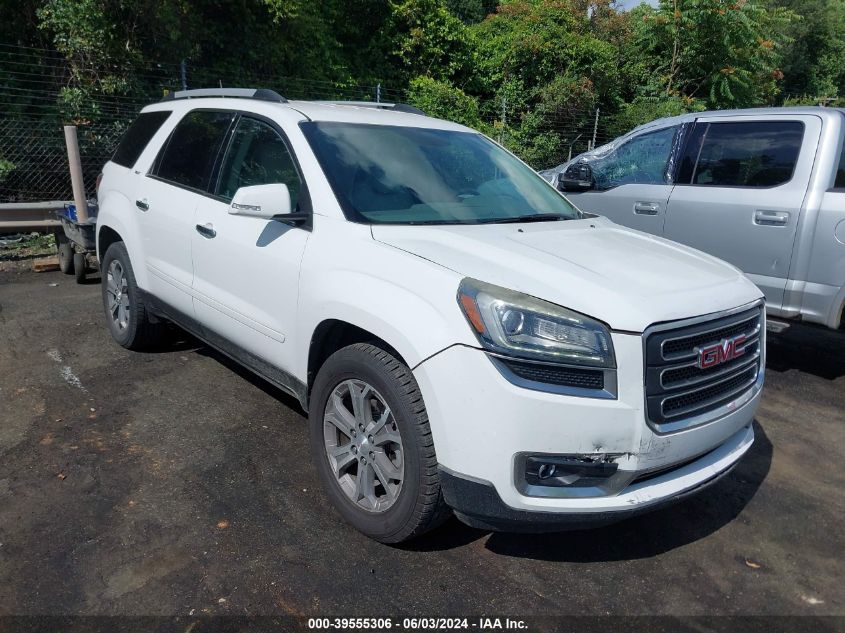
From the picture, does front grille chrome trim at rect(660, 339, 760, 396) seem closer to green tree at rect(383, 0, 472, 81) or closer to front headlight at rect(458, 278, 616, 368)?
front headlight at rect(458, 278, 616, 368)

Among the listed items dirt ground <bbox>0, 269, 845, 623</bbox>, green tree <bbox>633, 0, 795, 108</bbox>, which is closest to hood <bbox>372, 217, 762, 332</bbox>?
dirt ground <bbox>0, 269, 845, 623</bbox>

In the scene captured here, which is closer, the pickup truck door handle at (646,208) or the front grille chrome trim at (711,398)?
the front grille chrome trim at (711,398)

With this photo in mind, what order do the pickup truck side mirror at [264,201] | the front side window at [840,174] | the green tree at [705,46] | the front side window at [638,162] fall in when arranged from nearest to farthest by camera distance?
1. the pickup truck side mirror at [264,201]
2. the front side window at [840,174]
3. the front side window at [638,162]
4. the green tree at [705,46]

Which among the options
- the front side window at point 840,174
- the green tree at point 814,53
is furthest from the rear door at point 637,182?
the green tree at point 814,53

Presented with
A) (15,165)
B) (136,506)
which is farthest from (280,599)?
(15,165)

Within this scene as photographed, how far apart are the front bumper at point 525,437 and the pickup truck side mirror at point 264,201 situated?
3.89 feet

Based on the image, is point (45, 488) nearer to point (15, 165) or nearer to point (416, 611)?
point (416, 611)

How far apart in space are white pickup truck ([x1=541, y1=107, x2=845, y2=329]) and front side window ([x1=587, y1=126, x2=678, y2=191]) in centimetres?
1

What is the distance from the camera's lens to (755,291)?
10.0 feet

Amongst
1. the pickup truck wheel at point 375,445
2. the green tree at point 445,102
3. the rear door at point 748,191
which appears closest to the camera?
the pickup truck wheel at point 375,445

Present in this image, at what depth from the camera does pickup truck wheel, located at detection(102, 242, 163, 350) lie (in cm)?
482

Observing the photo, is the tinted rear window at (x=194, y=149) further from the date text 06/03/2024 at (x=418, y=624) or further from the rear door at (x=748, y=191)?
the rear door at (x=748, y=191)

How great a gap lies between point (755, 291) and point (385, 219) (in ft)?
5.63

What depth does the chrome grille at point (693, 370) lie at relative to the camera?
2.49 m
